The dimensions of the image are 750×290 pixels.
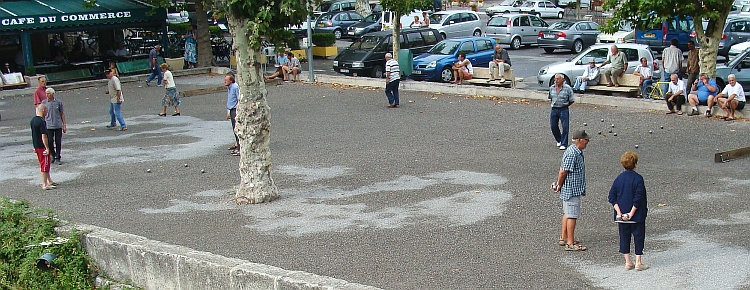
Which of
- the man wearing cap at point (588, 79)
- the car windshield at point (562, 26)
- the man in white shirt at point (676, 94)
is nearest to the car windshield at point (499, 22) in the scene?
the car windshield at point (562, 26)

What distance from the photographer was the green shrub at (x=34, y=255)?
9.50 meters

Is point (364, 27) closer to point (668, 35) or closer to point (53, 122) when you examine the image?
point (668, 35)

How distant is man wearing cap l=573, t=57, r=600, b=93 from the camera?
22.8m

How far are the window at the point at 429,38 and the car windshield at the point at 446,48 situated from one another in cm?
331

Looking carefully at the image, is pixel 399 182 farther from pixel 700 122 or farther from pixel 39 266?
pixel 700 122

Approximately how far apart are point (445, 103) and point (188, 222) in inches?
460

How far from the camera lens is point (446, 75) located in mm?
27109

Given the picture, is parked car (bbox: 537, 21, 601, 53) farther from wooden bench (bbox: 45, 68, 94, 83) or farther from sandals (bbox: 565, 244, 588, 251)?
sandals (bbox: 565, 244, 588, 251)

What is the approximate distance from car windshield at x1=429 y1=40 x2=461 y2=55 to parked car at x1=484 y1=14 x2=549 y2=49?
38.7 ft

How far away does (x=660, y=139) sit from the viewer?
652 inches

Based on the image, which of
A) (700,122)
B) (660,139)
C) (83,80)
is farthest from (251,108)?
(83,80)

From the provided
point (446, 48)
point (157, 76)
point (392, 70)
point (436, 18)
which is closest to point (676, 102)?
point (392, 70)

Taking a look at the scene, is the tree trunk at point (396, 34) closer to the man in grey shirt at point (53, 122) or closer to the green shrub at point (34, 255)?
the man in grey shirt at point (53, 122)

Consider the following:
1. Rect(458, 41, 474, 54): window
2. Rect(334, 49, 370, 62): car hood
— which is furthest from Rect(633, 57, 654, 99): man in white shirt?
Rect(334, 49, 370, 62): car hood
